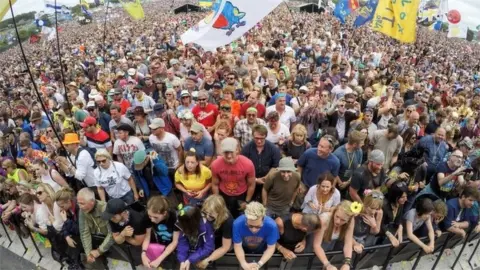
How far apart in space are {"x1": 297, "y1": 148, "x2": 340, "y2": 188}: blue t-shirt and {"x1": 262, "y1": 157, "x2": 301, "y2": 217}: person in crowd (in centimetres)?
35

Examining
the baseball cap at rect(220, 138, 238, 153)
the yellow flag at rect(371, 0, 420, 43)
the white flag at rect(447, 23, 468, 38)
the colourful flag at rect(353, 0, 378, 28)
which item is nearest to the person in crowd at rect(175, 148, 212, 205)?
the baseball cap at rect(220, 138, 238, 153)

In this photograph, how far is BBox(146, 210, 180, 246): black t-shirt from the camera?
3967mm

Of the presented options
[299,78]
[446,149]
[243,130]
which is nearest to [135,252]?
[243,130]

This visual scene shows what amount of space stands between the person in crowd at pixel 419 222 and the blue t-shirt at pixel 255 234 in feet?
6.03

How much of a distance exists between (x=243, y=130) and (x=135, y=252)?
93.7 inches

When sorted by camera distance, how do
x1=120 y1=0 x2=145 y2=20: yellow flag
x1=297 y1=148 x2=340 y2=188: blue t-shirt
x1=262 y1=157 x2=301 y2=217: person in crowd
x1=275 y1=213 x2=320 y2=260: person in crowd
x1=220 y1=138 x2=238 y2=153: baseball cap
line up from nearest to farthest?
1. x1=275 y1=213 x2=320 y2=260: person in crowd
2. x1=220 y1=138 x2=238 y2=153: baseball cap
3. x1=262 y1=157 x2=301 y2=217: person in crowd
4. x1=297 y1=148 x2=340 y2=188: blue t-shirt
5. x1=120 y1=0 x2=145 y2=20: yellow flag

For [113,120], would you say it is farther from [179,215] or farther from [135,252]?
[179,215]

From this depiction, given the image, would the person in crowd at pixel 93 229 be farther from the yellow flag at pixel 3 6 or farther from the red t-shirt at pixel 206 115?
the yellow flag at pixel 3 6

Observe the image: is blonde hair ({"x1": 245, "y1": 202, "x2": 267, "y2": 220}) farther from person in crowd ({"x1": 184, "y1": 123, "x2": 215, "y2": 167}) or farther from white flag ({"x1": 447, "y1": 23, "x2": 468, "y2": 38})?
white flag ({"x1": 447, "y1": 23, "x2": 468, "y2": 38})

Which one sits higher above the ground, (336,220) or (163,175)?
(336,220)

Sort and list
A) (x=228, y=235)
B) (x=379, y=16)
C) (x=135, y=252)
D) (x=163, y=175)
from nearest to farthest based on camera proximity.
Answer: (x=228, y=235) → (x=135, y=252) → (x=163, y=175) → (x=379, y=16)

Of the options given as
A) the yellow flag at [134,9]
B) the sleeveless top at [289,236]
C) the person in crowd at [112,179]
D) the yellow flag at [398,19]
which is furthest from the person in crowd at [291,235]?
the yellow flag at [134,9]

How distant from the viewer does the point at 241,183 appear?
4.65 metres

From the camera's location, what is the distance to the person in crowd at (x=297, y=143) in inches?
203
